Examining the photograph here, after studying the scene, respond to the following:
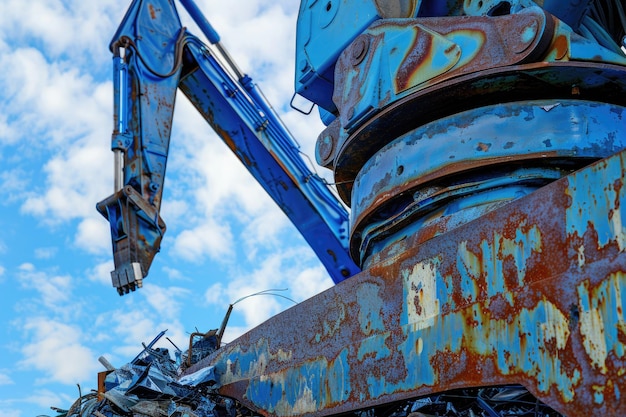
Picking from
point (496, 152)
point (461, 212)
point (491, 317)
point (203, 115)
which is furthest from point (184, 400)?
point (203, 115)

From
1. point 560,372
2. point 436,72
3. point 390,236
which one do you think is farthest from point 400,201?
point 560,372

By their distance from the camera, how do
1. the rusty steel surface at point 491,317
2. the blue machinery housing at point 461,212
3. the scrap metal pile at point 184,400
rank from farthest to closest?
the scrap metal pile at point 184,400, the blue machinery housing at point 461,212, the rusty steel surface at point 491,317

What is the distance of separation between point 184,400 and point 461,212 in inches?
80.2

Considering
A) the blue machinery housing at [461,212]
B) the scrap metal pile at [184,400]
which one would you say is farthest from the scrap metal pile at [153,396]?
the blue machinery housing at [461,212]

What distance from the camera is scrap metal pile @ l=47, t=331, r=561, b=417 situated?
3.90 meters

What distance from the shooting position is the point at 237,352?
5.31 meters

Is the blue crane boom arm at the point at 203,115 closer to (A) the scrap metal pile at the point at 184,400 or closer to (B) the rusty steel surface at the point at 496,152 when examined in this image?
(A) the scrap metal pile at the point at 184,400

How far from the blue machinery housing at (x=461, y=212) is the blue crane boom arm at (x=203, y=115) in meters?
1.40

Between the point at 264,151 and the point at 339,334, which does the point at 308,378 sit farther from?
the point at 264,151

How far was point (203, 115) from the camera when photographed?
9.69 meters

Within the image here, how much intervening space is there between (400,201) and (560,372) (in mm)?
2159

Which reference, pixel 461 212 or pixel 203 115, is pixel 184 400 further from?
pixel 203 115

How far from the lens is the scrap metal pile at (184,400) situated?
3.90 m

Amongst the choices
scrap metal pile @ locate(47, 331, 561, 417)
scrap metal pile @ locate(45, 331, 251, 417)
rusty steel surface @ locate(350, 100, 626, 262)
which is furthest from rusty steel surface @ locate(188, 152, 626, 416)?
rusty steel surface @ locate(350, 100, 626, 262)
